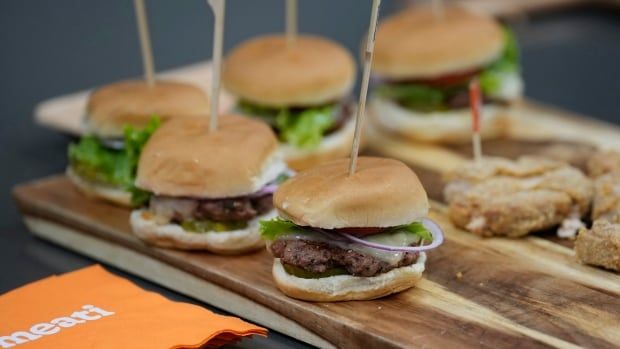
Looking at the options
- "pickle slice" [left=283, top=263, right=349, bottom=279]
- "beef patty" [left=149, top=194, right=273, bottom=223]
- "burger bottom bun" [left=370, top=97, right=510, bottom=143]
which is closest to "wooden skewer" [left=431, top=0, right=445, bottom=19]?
"burger bottom bun" [left=370, top=97, right=510, bottom=143]

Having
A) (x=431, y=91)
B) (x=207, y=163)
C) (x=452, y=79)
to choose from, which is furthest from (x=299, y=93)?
(x=207, y=163)

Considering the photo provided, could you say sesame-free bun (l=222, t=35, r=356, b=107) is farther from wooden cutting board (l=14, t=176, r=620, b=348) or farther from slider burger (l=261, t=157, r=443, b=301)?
slider burger (l=261, t=157, r=443, b=301)

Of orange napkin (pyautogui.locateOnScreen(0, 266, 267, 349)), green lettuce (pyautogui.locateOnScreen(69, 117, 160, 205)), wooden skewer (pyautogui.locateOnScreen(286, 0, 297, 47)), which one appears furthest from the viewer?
wooden skewer (pyautogui.locateOnScreen(286, 0, 297, 47))

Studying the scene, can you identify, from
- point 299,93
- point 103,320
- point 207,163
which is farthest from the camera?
point 299,93

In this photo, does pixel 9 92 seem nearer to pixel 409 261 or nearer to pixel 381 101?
pixel 381 101

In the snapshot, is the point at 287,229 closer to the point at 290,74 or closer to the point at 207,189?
the point at 207,189

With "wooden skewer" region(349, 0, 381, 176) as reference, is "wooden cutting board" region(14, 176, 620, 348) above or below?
below

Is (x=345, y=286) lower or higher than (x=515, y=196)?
lower
